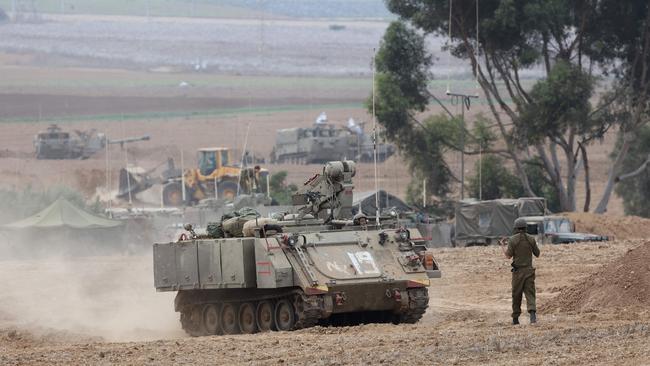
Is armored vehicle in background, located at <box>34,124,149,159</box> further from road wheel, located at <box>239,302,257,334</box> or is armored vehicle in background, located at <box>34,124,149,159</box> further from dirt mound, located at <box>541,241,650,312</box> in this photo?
dirt mound, located at <box>541,241,650,312</box>

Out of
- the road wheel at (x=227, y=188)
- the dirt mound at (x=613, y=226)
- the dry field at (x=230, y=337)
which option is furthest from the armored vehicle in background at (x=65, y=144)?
the dirt mound at (x=613, y=226)

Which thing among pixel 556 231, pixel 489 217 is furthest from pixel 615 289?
pixel 489 217

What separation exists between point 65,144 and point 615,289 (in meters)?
62.1

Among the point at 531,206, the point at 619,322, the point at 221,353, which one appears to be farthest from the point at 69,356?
the point at 531,206

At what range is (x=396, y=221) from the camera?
25.2m

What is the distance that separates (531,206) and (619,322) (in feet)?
96.4

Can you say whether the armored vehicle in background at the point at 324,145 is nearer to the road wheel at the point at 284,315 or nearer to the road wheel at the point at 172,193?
the road wheel at the point at 172,193

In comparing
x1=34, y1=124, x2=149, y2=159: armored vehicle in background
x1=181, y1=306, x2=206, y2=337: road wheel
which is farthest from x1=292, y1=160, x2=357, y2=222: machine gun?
x1=34, y1=124, x2=149, y2=159: armored vehicle in background

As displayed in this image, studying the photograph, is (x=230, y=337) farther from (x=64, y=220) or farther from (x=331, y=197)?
(x=64, y=220)

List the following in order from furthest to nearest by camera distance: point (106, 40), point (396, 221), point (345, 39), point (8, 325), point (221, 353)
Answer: point (345, 39) < point (106, 40) < point (8, 325) < point (396, 221) < point (221, 353)

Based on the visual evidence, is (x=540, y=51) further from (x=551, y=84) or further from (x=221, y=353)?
(x=221, y=353)

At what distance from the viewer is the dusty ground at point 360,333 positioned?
18.0 meters

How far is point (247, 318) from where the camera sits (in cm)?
2481

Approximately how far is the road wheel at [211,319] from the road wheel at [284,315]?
1788 millimetres
